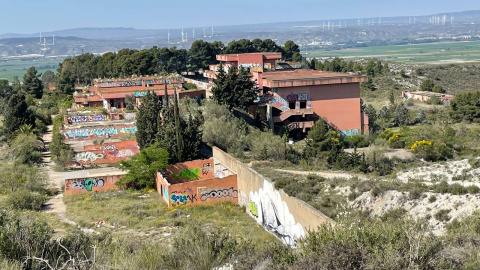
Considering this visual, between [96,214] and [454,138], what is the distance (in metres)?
26.8

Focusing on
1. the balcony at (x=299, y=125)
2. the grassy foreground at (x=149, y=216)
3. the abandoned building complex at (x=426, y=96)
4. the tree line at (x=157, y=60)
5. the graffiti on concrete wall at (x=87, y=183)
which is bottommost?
the grassy foreground at (x=149, y=216)

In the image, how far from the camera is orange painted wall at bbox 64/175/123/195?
109 ft

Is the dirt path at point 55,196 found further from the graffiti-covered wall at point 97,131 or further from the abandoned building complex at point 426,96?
the abandoned building complex at point 426,96

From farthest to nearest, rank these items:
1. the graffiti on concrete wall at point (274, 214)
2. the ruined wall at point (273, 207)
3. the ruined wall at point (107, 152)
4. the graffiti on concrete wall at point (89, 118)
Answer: the graffiti on concrete wall at point (89, 118) < the ruined wall at point (107, 152) < the graffiti on concrete wall at point (274, 214) < the ruined wall at point (273, 207)

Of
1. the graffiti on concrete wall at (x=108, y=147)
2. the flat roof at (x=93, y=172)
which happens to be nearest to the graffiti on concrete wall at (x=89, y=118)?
the graffiti on concrete wall at (x=108, y=147)

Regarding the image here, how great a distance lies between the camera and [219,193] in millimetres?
30328

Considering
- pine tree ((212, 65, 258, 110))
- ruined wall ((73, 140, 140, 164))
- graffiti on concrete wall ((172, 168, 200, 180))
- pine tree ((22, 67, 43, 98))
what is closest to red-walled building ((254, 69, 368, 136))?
pine tree ((212, 65, 258, 110))

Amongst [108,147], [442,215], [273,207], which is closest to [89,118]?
[108,147]

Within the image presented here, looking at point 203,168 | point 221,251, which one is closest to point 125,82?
point 203,168

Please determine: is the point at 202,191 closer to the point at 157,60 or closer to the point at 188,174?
the point at 188,174

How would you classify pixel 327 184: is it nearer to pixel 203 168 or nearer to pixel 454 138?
pixel 203 168

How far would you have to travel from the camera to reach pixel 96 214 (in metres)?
28.2

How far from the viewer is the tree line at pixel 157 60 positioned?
76.3m

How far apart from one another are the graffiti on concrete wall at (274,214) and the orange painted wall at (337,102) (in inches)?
928
